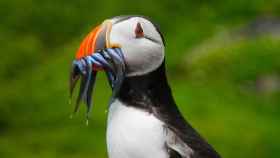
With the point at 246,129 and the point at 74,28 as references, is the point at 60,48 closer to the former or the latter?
the point at 74,28

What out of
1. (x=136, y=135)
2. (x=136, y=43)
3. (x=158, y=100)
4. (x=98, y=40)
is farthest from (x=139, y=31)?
(x=136, y=135)

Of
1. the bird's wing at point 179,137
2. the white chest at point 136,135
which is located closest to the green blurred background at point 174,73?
the bird's wing at point 179,137

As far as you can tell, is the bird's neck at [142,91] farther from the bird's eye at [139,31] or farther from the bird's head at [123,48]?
the bird's eye at [139,31]

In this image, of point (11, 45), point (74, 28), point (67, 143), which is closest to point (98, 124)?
point (67, 143)

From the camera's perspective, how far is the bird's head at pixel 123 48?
14.5ft

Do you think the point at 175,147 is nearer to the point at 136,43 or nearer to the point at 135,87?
the point at 135,87

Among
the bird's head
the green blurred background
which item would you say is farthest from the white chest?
the green blurred background

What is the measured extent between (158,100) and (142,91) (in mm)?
71

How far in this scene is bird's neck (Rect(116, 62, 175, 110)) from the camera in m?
4.47

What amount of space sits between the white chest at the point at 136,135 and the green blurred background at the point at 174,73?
17.3 ft

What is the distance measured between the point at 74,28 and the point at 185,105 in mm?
2725

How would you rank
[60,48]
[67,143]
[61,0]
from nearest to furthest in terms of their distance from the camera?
1. [67,143]
2. [60,48]
3. [61,0]

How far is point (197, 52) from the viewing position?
12250mm

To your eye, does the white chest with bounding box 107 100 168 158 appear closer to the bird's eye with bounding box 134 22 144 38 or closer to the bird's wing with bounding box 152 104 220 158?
the bird's wing with bounding box 152 104 220 158
